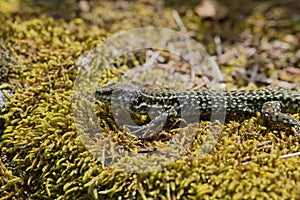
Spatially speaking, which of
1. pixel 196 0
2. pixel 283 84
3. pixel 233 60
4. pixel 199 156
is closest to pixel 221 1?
pixel 196 0

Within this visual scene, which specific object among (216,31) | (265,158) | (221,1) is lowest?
(265,158)

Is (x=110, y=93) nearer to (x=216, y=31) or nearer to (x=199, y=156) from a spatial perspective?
(x=199, y=156)

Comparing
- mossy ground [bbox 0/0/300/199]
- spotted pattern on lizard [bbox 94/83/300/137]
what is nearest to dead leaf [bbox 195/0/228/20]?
mossy ground [bbox 0/0/300/199]

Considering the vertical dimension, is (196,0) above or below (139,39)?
above

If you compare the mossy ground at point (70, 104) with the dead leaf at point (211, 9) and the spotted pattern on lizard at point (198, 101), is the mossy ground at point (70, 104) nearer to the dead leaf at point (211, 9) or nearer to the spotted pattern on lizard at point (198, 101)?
the dead leaf at point (211, 9)

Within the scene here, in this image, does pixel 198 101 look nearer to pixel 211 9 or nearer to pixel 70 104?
pixel 70 104

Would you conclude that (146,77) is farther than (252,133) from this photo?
Yes

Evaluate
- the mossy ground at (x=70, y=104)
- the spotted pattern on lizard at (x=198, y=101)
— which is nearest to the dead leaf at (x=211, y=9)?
the mossy ground at (x=70, y=104)

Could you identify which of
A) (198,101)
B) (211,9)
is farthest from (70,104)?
(211,9)
